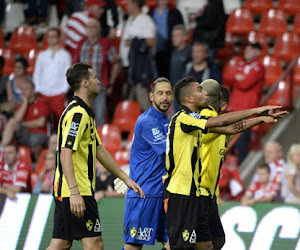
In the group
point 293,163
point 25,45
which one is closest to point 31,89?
point 25,45

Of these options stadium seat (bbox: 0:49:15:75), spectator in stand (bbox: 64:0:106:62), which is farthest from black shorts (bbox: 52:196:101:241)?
stadium seat (bbox: 0:49:15:75)

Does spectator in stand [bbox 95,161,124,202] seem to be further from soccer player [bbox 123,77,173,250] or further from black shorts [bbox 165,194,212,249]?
black shorts [bbox 165,194,212,249]

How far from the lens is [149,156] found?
27.9 feet

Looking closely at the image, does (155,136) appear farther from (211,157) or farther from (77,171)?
(77,171)

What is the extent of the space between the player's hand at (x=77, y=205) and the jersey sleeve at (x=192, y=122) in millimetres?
1079

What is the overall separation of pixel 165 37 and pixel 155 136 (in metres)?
5.42

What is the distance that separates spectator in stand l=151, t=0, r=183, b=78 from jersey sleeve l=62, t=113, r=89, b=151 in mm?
6122

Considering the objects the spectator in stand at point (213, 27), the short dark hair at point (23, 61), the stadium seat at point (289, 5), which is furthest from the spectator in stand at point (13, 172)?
the stadium seat at point (289, 5)

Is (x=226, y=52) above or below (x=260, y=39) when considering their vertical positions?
below

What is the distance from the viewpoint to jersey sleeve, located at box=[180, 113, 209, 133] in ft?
24.3

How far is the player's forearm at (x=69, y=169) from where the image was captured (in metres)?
7.34

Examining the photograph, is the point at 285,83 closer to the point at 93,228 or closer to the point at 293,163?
the point at 293,163

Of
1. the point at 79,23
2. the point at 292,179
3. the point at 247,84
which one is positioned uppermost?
the point at 79,23

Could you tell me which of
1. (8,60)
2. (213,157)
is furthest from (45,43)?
(213,157)
